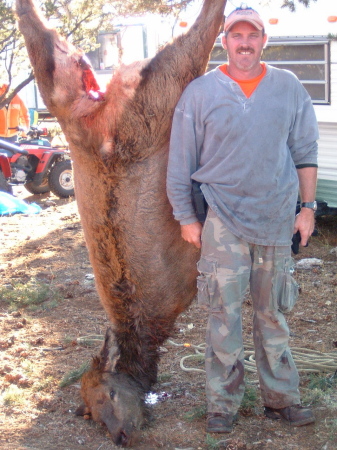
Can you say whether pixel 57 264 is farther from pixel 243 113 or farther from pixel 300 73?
pixel 243 113

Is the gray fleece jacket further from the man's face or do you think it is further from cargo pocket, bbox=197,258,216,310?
cargo pocket, bbox=197,258,216,310

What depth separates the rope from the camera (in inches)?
183

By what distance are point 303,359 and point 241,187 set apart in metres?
1.79

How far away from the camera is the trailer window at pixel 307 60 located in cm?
802

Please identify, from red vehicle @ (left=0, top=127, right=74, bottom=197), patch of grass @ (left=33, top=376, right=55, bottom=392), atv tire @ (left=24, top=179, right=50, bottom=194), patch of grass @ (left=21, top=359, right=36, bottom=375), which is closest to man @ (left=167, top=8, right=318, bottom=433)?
patch of grass @ (left=33, top=376, right=55, bottom=392)

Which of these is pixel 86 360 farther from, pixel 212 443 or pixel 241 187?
pixel 241 187

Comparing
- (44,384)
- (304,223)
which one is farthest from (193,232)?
(44,384)

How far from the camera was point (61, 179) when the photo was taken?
1276cm

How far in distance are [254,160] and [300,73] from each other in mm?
4978

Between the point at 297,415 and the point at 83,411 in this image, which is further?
the point at 83,411

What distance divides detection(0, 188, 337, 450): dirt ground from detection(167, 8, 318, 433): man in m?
0.20

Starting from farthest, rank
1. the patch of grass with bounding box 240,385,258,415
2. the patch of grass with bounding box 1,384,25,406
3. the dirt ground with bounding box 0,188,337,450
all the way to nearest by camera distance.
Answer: the patch of grass with bounding box 1,384,25,406, the patch of grass with bounding box 240,385,258,415, the dirt ground with bounding box 0,188,337,450

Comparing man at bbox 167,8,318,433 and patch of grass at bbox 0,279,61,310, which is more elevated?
man at bbox 167,8,318,433

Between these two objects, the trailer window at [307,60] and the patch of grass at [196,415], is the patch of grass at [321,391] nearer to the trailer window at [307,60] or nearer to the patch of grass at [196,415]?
the patch of grass at [196,415]
